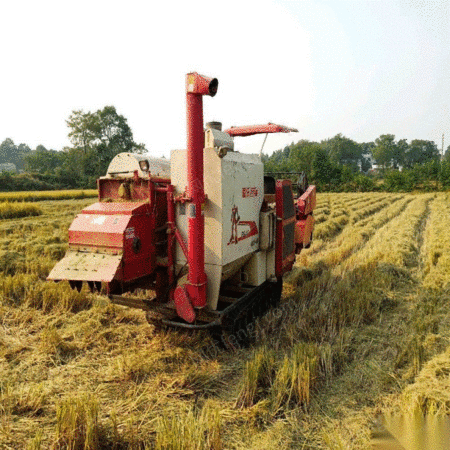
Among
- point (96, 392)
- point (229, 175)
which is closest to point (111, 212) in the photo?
point (229, 175)

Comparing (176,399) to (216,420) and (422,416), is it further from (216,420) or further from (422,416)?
(422,416)

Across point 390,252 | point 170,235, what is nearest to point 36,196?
point 390,252

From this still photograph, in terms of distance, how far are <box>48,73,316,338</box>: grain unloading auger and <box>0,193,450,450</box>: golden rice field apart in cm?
54

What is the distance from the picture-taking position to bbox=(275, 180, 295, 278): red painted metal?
4949mm

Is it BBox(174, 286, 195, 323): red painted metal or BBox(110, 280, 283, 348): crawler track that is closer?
BBox(174, 286, 195, 323): red painted metal

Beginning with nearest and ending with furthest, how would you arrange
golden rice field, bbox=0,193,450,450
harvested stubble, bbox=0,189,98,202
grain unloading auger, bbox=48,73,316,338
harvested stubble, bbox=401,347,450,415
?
golden rice field, bbox=0,193,450,450 < harvested stubble, bbox=401,347,450,415 < grain unloading auger, bbox=48,73,316,338 < harvested stubble, bbox=0,189,98,202

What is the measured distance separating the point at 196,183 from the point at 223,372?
1.94 m

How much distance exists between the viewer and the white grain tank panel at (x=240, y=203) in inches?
144

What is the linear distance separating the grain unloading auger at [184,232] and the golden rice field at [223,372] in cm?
54

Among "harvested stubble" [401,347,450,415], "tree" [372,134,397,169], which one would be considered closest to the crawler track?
"harvested stubble" [401,347,450,415]

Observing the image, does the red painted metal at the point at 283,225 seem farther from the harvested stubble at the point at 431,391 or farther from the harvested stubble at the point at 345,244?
the harvested stubble at the point at 345,244

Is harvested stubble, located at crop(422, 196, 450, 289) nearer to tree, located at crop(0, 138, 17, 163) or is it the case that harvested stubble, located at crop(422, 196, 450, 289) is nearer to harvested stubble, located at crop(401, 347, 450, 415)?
harvested stubble, located at crop(401, 347, 450, 415)

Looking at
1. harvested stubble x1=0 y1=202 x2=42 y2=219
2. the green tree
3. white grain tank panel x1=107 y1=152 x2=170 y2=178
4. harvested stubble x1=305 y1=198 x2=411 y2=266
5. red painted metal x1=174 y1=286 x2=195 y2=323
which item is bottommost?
harvested stubble x1=305 y1=198 x2=411 y2=266

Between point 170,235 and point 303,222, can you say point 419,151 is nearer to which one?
point 303,222
